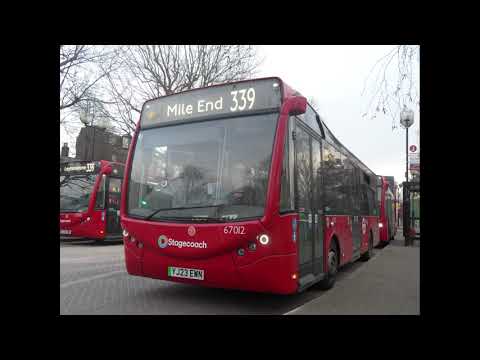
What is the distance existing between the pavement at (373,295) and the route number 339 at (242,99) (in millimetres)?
2915

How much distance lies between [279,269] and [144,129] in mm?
3043

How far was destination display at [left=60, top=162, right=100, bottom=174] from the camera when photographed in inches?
588

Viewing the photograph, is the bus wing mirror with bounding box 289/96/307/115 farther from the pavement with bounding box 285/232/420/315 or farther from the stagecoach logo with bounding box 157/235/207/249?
the pavement with bounding box 285/232/420/315

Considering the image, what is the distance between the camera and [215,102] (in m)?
5.62

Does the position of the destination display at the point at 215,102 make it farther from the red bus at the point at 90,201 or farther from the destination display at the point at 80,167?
the destination display at the point at 80,167

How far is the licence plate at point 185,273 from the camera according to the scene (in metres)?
5.15

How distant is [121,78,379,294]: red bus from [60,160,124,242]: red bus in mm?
8942

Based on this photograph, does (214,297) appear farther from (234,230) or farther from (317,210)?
(317,210)

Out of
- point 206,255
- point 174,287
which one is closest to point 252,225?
point 206,255

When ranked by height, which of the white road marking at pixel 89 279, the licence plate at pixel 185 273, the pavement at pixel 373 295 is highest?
the licence plate at pixel 185 273

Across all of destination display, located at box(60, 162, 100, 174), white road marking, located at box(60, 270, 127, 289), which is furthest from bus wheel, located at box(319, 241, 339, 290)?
Result: destination display, located at box(60, 162, 100, 174)

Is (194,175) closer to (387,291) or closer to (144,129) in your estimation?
(144,129)

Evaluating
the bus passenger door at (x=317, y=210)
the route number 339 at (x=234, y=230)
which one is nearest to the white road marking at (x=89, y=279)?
the route number 339 at (x=234, y=230)

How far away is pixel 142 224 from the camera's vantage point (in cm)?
551
